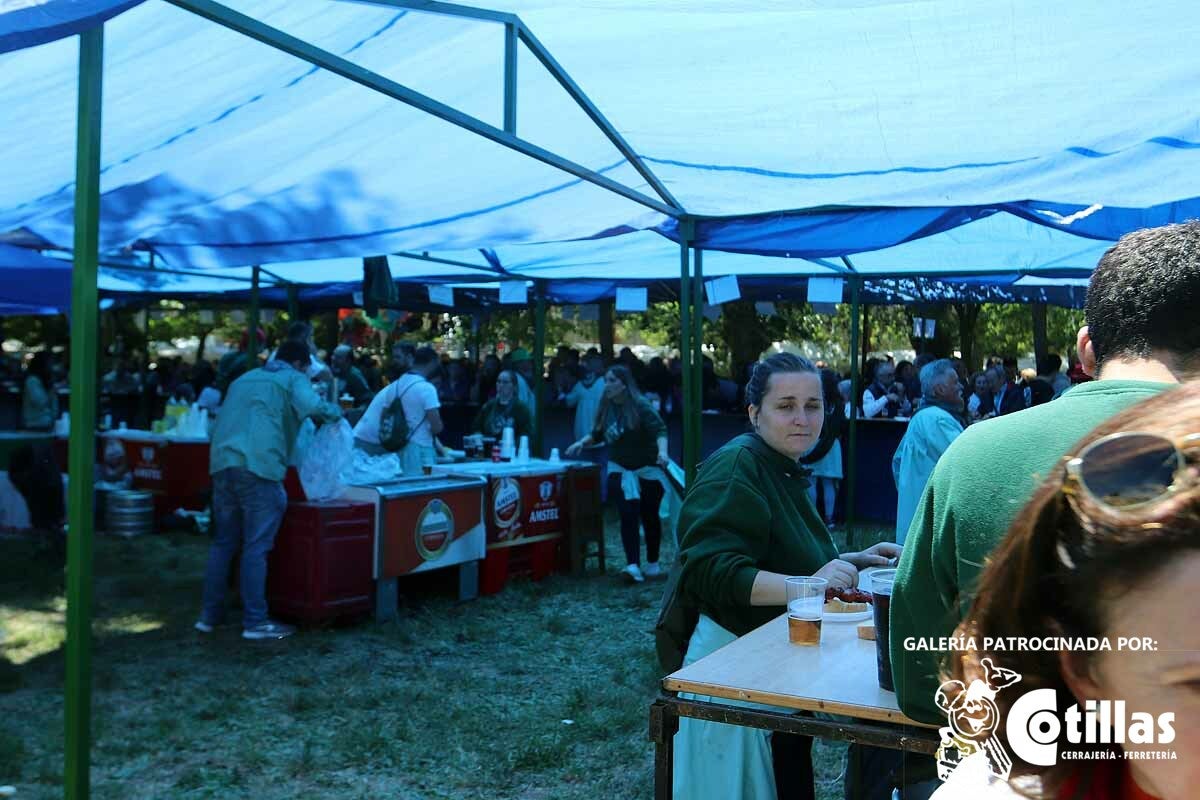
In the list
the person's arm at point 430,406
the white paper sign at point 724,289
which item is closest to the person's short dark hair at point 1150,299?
the person's arm at point 430,406

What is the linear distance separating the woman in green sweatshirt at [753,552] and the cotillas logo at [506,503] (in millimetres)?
5136

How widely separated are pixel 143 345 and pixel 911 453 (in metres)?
27.7

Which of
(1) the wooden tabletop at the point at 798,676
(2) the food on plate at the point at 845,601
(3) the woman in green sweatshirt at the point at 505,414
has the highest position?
(3) the woman in green sweatshirt at the point at 505,414

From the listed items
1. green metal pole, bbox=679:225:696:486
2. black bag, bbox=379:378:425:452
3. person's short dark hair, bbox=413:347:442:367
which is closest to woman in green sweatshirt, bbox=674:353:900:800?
green metal pole, bbox=679:225:696:486

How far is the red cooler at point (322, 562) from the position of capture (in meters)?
6.79

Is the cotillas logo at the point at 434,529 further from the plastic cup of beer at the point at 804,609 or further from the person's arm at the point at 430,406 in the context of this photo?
the plastic cup of beer at the point at 804,609

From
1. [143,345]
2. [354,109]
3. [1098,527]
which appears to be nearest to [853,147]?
[354,109]

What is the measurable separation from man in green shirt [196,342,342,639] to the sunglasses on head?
6156 millimetres

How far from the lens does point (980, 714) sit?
112 centimetres

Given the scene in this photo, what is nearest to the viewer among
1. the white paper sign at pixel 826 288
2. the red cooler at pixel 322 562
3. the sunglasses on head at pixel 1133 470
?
the sunglasses on head at pixel 1133 470

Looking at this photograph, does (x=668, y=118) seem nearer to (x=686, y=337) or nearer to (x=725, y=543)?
(x=686, y=337)

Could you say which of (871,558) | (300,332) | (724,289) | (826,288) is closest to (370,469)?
(300,332)

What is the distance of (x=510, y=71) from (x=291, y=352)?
10.3 ft

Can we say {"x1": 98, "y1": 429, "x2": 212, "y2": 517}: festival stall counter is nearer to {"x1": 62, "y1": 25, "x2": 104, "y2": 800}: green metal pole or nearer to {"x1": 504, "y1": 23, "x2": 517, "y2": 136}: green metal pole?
{"x1": 504, "y1": 23, "x2": 517, "y2": 136}: green metal pole
